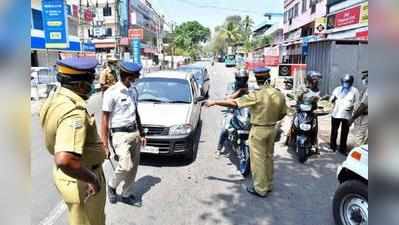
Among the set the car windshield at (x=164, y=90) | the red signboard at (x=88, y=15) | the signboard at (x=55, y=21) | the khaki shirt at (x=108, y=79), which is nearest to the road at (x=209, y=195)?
the car windshield at (x=164, y=90)

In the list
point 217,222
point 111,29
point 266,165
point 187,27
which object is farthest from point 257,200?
point 187,27

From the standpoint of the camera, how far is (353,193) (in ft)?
10.9

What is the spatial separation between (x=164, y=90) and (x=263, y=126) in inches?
120

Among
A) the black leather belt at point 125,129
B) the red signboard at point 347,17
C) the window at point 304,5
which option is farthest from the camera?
the window at point 304,5

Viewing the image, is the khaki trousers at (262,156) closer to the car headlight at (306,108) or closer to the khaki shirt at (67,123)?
the car headlight at (306,108)

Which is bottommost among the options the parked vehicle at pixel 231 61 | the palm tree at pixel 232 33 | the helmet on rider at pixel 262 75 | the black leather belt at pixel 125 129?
the black leather belt at pixel 125 129

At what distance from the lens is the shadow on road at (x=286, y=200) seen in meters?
4.00

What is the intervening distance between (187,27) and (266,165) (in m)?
105

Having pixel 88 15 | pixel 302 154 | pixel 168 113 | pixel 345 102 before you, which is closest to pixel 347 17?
pixel 345 102

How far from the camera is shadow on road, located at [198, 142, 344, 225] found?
4.00 metres

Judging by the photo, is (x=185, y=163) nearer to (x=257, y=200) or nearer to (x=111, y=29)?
(x=257, y=200)

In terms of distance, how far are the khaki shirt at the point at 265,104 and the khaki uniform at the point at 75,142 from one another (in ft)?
7.62

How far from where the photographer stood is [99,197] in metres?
2.63

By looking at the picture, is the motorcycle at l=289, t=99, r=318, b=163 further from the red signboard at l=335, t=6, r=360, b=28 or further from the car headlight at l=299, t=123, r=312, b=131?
the red signboard at l=335, t=6, r=360, b=28
